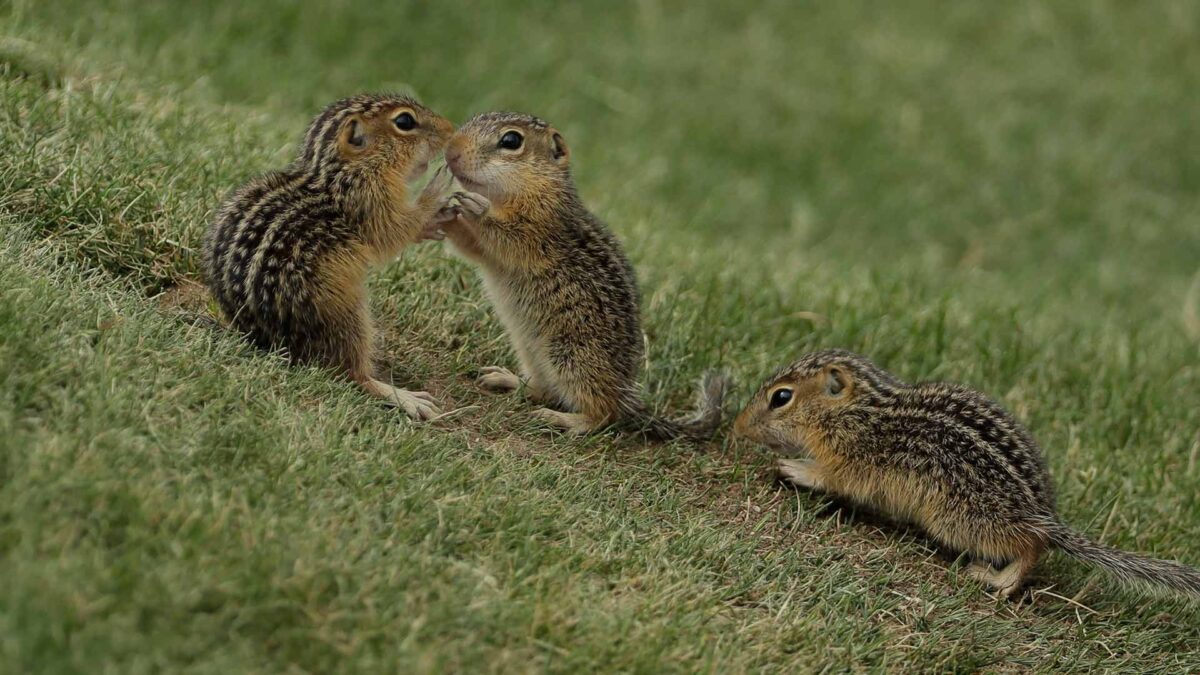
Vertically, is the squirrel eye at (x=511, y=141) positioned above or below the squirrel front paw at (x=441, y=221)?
above

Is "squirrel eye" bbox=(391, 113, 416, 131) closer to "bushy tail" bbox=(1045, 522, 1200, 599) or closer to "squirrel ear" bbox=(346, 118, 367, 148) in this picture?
"squirrel ear" bbox=(346, 118, 367, 148)

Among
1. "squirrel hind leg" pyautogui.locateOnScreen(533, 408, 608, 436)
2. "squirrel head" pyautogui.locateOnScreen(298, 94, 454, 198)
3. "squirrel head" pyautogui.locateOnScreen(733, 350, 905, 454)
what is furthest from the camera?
"squirrel head" pyautogui.locateOnScreen(733, 350, 905, 454)

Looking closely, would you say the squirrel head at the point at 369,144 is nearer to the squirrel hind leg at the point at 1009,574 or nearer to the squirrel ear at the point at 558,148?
the squirrel ear at the point at 558,148

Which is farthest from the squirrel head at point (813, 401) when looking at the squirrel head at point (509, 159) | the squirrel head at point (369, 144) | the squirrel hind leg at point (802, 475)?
the squirrel head at point (369, 144)

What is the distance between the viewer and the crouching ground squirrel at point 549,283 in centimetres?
635

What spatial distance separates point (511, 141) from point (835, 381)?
75.7 inches

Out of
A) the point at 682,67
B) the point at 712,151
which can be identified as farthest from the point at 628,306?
the point at 682,67

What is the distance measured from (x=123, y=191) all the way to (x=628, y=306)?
242 cm

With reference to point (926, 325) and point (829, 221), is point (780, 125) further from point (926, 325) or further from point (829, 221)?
point (926, 325)

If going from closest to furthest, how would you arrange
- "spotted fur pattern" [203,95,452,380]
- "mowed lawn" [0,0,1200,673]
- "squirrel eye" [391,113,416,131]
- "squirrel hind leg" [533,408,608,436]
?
"mowed lawn" [0,0,1200,673] < "spotted fur pattern" [203,95,452,380] < "squirrel eye" [391,113,416,131] < "squirrel hind leg" [533,408,608,436]

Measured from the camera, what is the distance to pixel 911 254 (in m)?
12.2

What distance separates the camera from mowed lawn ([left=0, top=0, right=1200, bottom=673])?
4.23m

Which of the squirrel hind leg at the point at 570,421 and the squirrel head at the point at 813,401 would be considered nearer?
the squirrel hind leg at the point at 570,421

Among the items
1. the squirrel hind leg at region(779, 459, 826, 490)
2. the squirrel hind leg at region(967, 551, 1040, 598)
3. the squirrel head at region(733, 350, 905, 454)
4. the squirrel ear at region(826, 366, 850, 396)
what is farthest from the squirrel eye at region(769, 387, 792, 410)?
the squirrel hind leg at region(967, 551, 1040, 598)
